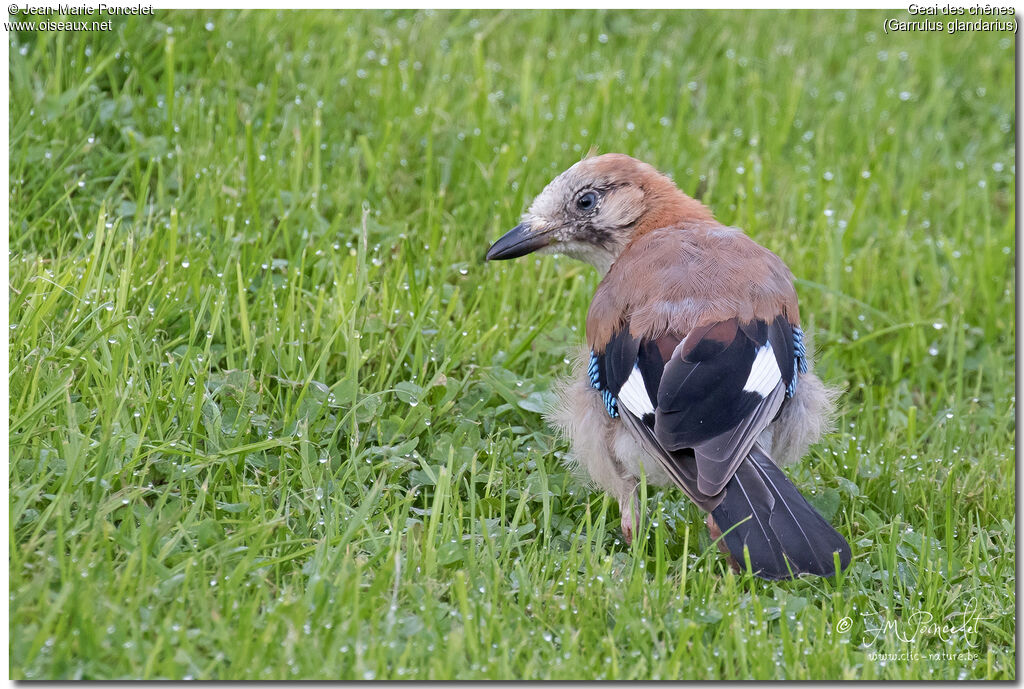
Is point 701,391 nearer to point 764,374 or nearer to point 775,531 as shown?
point 764,374

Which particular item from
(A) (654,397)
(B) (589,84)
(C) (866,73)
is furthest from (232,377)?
(C) (866,73)

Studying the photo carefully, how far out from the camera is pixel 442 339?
4594mm

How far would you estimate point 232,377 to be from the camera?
13.6ft

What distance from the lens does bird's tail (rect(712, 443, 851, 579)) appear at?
349 cm

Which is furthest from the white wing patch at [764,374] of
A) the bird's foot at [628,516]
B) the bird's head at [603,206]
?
the bird's head at [603,206]

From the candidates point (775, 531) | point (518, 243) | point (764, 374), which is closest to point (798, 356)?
point (764, 374)

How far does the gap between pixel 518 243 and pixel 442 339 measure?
0.50 metres

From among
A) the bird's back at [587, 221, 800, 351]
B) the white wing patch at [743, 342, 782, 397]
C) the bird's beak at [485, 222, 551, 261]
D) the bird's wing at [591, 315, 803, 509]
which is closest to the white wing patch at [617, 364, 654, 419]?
the bird's wing at [591, 315, 803, 509]

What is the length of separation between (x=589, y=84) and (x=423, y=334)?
2642 mm

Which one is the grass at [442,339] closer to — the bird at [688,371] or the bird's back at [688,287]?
the bird at [688,371]

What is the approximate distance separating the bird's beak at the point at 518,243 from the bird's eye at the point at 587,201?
182 mm

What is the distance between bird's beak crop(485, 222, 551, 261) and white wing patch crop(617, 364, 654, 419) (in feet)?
3.33

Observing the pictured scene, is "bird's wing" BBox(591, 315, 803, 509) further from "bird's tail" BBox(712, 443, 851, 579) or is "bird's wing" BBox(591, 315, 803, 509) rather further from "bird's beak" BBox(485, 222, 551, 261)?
"bird's beak" BBox(485, 222, 551, 261)

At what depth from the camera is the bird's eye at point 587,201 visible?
15.5 feet
